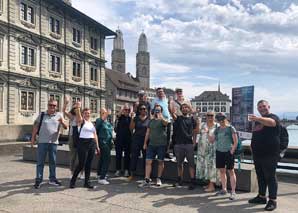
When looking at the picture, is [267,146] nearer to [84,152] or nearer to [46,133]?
[84,152]

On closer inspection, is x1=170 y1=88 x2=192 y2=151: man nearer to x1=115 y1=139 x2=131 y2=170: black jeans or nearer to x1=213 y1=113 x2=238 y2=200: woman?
x1=213 y1=113 x2=238 y2=200: woman

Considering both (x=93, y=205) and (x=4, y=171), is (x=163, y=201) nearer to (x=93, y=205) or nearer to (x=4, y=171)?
(x=93, y=205)

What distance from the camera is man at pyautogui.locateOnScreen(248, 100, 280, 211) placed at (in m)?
5.95

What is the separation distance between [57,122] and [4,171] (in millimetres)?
2988

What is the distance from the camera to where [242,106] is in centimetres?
1095

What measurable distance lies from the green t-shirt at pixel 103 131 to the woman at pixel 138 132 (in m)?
0.56

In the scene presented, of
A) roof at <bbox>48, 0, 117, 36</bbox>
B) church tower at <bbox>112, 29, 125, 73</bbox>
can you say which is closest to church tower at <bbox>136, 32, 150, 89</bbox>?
church tower at <bbox>112, 29, 125, 73</bbox>

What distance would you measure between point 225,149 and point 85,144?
277 centimetres

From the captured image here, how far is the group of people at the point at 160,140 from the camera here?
675cm

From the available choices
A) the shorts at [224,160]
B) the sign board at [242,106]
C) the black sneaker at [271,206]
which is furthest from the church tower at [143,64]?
the black sneaker at [271,206]

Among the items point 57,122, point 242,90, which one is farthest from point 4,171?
point 242,90

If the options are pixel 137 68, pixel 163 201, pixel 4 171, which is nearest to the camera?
pixel 163 201

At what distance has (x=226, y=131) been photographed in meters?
6.91

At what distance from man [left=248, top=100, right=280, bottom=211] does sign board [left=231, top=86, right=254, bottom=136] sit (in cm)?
420
